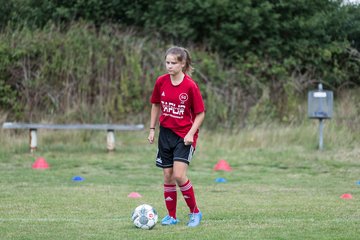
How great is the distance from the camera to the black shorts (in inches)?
293

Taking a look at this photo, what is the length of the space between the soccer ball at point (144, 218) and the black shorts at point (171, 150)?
542 mm

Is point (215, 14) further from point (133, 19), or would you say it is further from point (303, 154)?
point (303, 154)

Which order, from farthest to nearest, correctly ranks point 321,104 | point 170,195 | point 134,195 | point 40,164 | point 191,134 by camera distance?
1. point 321,104
2. point 40,164
3. point 134,195
4. point 170,195
5. point 191,134

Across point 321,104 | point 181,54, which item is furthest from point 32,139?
point 181,54

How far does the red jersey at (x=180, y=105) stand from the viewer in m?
7.47

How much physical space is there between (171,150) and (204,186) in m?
4.77

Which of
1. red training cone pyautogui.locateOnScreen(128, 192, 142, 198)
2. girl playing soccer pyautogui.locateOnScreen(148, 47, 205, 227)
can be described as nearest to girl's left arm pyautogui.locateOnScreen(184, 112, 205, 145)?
girl playing soccer pyautogui.locateOnScreen(148, 47, 205, 227)

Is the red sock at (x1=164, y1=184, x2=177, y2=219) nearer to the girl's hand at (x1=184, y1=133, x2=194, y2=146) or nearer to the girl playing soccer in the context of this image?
the girl playing soccer

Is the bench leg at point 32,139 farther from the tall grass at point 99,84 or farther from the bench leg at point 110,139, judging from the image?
the tall grass at point 99,84

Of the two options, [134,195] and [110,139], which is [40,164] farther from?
[134,195]

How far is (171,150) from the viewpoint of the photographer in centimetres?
755

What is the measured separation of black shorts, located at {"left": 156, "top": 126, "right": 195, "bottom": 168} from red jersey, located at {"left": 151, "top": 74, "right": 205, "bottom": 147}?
63mm

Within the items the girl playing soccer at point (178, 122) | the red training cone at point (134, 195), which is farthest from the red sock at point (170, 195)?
the red training cone at point (134, 195)

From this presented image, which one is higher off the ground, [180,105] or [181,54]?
[181,54]
